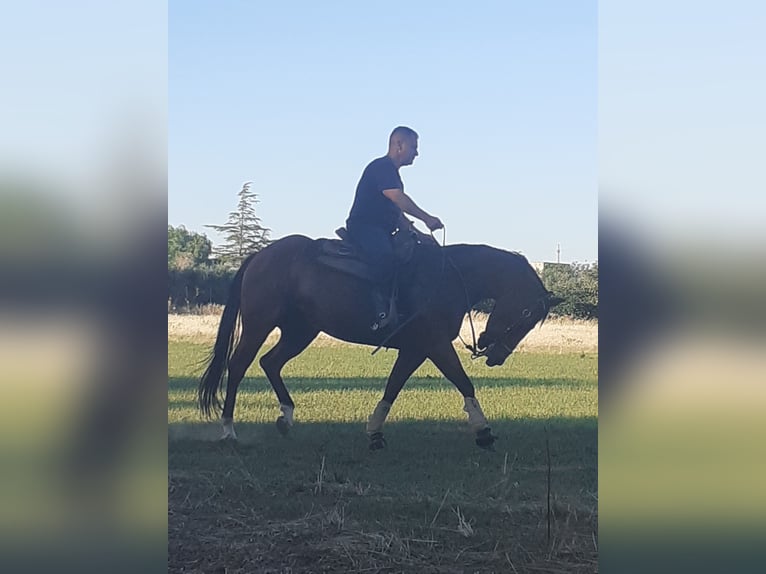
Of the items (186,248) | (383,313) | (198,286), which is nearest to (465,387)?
(383,313)

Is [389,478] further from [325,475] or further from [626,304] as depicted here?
[626,304]

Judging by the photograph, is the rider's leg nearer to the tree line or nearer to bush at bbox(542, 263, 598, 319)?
the tree line

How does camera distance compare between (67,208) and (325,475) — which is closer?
(67,208)

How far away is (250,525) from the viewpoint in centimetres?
489

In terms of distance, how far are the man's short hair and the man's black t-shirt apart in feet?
0.42

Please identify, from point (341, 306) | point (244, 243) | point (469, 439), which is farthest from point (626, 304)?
point (244, 243)

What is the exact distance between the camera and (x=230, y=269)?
5.23 m

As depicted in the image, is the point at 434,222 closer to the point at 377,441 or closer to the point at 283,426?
the point at 377,441

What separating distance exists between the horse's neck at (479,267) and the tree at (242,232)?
42.8 inches

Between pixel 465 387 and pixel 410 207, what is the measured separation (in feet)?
3.56

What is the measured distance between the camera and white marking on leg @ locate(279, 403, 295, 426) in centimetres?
519

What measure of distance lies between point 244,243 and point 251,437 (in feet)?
3.73

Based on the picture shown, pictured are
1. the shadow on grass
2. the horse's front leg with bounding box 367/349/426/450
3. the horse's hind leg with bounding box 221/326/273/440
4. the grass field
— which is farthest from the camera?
the horse's hind leg with bounding box 221/326/273/440

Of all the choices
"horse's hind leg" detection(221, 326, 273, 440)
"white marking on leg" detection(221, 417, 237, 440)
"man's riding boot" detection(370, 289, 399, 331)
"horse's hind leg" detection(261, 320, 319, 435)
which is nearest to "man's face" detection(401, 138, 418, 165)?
"man's riding boot" detection(370, 289, 399, 331)
